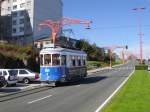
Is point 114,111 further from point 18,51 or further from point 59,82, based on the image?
point 18,51

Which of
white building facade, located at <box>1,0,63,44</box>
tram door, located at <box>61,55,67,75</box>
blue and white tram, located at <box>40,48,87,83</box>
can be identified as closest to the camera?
blue and white tram, located at <box>40,48,87,83</box>

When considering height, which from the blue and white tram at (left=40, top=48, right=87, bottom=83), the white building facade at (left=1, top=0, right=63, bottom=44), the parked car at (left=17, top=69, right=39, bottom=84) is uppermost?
the white building facade at (left=1, top=0, right=63, bottom=44)

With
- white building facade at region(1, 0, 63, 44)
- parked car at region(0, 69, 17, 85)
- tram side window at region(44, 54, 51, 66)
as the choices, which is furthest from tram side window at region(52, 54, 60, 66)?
white building facade at region(1, 0, 63, 44)

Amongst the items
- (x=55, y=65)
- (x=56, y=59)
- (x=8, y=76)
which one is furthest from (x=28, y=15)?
(x=8, y=76)

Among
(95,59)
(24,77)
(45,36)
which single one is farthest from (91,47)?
(24,77)

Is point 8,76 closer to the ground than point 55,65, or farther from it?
closer to the ground

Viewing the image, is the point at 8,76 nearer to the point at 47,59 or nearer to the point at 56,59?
the point at 47,59

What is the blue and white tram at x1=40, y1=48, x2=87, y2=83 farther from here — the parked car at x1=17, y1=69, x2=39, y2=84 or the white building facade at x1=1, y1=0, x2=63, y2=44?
the white building facade at x1=1, y1=0, x2=63, y2=44

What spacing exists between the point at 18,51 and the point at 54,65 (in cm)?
1916

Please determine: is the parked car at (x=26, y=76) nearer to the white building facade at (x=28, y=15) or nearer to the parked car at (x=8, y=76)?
the parked car at (x=8, y=76)

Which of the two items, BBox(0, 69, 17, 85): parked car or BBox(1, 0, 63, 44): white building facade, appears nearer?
BBox(0, 69, 17, 85): parked car

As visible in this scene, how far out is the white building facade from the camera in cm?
11206

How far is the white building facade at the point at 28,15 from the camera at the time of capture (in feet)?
368

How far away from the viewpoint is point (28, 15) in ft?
371
